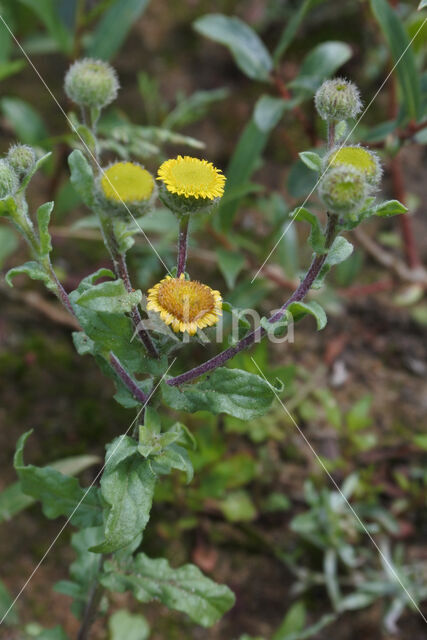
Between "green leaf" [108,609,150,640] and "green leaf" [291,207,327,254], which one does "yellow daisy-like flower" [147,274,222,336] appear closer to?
"green leaf" [291,207,327,254]

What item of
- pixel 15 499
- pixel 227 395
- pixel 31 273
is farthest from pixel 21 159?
pixel 15 499

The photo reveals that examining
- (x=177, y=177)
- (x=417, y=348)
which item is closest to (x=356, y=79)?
(x=417, y=348)

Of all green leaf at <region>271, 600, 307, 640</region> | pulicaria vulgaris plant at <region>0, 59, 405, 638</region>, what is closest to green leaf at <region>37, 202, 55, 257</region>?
pulicaria vulgaris plant at <region>0, 59, 405, 638</region>

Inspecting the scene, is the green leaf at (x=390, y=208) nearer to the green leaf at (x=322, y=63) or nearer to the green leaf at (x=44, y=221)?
the green leaf at (x=44, y=221)

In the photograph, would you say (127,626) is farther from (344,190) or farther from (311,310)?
(344,190)

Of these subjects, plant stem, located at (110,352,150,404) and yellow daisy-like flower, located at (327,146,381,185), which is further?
plant stem, located at (110,352,150,404)

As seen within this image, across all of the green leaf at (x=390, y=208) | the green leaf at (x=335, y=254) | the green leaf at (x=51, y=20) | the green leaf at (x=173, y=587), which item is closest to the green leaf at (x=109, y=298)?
the green leaf at (x=335, y=254)

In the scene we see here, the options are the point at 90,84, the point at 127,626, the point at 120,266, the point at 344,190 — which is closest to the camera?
the point at 344,190
